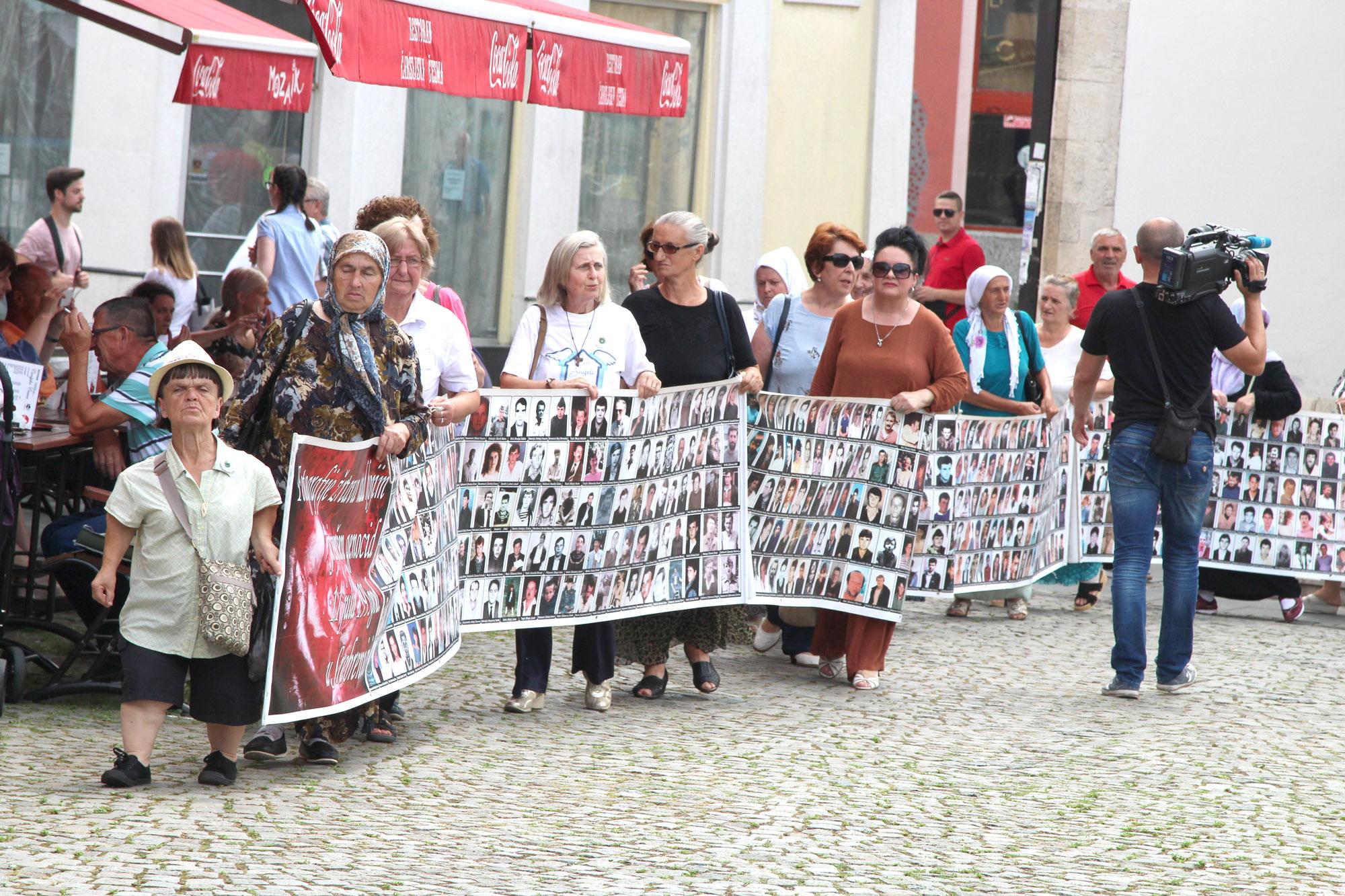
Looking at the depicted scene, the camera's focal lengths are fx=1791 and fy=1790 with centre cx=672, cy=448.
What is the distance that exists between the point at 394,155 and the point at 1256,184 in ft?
31.3

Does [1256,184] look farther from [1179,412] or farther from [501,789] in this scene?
[501,789]

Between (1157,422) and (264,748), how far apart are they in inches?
171

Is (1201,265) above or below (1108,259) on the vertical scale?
below

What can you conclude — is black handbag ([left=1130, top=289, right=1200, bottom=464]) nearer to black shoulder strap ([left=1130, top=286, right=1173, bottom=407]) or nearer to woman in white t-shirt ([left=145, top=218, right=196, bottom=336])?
black shoulder strap ([left=1130, top=286, right=1173, bottom=407])

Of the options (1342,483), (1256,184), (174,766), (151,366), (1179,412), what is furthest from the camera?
(1256,184)

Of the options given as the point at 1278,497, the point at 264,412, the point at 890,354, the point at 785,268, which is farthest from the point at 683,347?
the point at 1278,497

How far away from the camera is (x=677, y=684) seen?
8617mm

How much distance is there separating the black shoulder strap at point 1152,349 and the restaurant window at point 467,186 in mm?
8627

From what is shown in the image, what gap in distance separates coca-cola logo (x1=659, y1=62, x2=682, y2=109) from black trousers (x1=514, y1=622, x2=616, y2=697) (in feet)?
11.7

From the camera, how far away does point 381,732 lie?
6.89m

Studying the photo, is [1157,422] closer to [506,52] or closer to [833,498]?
A: [833,498]

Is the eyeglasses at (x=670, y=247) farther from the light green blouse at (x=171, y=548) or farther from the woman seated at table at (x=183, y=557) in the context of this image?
the light green blouse at (x=171, y=548)

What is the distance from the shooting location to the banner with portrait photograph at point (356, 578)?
6117 millimetres

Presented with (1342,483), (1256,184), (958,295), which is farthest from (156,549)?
(1256,184)
